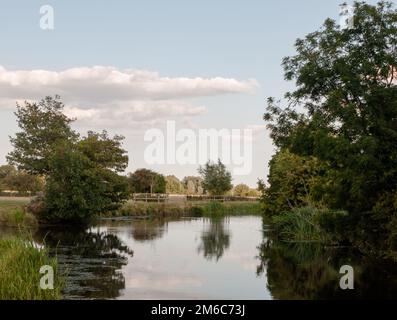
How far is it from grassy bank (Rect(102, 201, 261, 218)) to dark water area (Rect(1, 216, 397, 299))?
2283 cm

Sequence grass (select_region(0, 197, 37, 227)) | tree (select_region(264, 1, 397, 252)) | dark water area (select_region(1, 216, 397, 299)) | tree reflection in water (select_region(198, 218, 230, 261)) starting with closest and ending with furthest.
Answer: dark water area (select_region(1, 216, 397, 299)) < tree (select_region(264, 1, 397, 252)) < tree reflection in water (select_region(198, 218, 230, 261)) < grass (select_region(0, 197, 37, 227))

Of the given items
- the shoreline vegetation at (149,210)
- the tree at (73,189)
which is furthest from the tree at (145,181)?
the tree at (73,189)

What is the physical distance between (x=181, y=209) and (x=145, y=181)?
1282 centimetres

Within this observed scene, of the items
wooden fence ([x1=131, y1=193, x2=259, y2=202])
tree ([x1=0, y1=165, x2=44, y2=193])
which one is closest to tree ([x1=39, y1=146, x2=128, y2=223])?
wooden fence ([x1=131, y1=193, x2=259, y2=202])

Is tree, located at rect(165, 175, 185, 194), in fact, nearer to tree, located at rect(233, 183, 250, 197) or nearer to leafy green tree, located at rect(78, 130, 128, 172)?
tree, located at rect(233, 183, 250, 197)

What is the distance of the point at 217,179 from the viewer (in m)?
84.8

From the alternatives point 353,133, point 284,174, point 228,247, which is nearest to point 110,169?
point 284,174

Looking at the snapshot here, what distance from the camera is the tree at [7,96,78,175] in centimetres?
5247

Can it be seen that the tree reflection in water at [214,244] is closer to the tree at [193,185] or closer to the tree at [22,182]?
the tree at [22,182]

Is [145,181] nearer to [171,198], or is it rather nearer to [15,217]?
→ [171,198]

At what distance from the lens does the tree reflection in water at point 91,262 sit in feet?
50.1

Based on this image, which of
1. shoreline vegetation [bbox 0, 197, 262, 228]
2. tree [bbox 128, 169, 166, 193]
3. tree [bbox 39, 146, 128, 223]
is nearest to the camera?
shoreline vegetation [bbox 0, 197, 262, 228]

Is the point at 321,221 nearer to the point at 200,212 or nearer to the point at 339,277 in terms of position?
the point at 339,277

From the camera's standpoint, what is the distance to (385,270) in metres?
19.9
